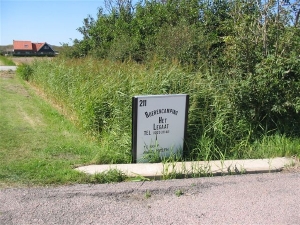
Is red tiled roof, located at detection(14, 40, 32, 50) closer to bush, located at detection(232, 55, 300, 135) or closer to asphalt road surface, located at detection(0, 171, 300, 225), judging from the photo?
bush, located at detection(232, 55, 300, 135)

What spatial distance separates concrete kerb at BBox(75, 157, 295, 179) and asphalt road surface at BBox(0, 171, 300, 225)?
10.0 inches

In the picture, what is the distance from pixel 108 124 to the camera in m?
6.57

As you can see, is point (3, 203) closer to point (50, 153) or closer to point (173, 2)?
point (50, 153)

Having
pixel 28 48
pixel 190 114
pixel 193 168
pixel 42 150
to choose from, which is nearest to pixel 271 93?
pixel 190 114

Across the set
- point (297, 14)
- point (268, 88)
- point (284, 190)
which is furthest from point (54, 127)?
point (297, 14)

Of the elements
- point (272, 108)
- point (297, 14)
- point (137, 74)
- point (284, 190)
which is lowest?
point (284, 190)

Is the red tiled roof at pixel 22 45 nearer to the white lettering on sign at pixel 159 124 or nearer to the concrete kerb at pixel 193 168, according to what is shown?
the white lettering on sign at pixel 159 124

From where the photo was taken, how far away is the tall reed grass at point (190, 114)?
5809mm

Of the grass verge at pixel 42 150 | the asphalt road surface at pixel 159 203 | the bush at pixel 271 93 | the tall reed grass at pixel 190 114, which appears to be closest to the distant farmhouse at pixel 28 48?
the grass verge at pixel 42 150

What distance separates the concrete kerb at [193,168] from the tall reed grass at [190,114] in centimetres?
33

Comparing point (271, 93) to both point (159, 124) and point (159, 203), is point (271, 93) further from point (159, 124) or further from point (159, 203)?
point (159, 203)

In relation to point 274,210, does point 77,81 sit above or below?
above

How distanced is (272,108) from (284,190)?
2226 millimetres

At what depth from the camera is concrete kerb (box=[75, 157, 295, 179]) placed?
15.8 ft
